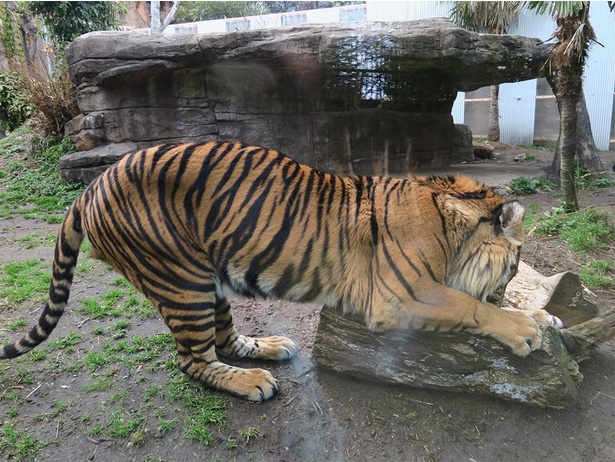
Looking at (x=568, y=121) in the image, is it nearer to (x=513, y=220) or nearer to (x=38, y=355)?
(x=513, y=220)

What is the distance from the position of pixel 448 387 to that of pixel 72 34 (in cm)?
1327

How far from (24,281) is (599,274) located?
573cm

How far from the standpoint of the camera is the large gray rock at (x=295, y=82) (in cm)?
753

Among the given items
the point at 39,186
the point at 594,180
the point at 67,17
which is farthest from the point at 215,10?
the point at 594,180

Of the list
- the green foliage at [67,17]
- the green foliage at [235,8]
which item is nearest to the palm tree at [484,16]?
the green foliage at [235,8]

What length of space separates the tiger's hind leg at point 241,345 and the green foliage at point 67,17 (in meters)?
11.4

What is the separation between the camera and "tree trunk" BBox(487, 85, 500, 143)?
50.2 ft

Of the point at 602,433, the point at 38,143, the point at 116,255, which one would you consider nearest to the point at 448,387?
the point at 602,433

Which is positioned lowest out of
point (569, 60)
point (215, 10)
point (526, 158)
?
point (526, 158)

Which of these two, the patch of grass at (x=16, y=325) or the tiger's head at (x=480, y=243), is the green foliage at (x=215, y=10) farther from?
the tiger's head at (x=480, y=243)

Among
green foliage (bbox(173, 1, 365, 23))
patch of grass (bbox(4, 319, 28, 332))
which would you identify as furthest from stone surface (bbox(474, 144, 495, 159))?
patch of grass (bbox(4, 319, 28, 332))

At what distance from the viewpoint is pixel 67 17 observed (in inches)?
472

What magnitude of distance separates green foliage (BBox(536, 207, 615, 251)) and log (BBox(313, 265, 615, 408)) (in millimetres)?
2597

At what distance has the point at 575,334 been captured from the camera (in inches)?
114
